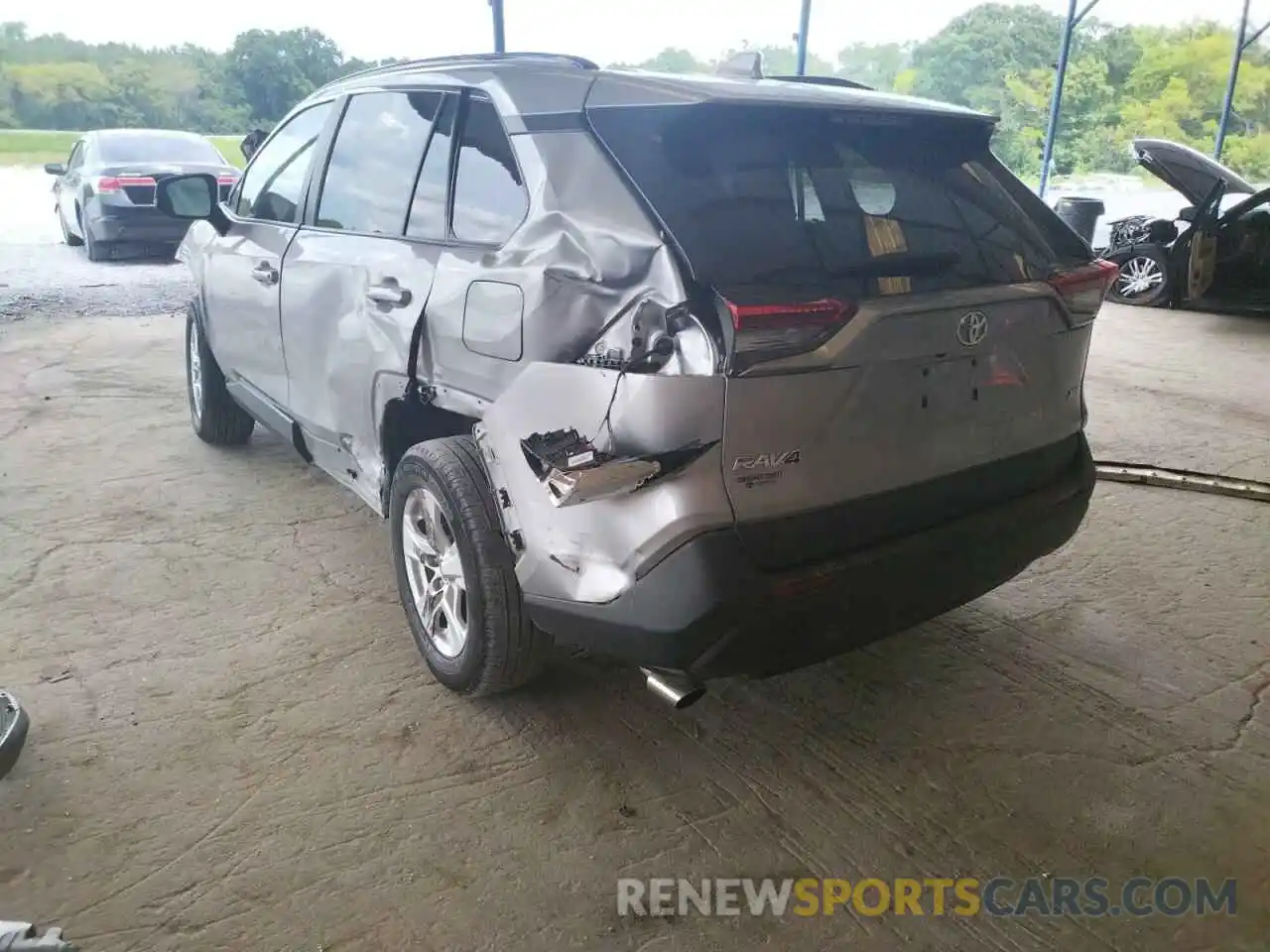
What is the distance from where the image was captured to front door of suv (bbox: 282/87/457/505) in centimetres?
267

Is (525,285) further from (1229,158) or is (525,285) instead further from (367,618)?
(1229,158)

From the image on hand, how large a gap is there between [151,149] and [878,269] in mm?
11242

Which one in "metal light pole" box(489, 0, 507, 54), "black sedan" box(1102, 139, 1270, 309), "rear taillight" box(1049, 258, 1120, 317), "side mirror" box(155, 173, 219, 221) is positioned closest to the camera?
"rear taillight" box(1049, 258, 1120, 317)

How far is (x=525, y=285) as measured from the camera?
7.16ft

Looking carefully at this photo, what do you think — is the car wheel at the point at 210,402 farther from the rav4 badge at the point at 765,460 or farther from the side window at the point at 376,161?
the rav4 badge at the point at 765,460

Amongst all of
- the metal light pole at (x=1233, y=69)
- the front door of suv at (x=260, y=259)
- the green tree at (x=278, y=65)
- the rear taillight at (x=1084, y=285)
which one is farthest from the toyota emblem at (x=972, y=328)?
the metal light pole at (x=1233, y=69)

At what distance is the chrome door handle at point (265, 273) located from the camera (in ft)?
11.5

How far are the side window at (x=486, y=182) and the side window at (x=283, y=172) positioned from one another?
1.15 m

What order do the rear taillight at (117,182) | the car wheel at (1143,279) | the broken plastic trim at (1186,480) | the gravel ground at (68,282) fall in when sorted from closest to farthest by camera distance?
the broken plastic trim at (1186,480) → the gravel ground at (68,282) → the car wheel at (1143,279) → the rear taillight at (117,182)

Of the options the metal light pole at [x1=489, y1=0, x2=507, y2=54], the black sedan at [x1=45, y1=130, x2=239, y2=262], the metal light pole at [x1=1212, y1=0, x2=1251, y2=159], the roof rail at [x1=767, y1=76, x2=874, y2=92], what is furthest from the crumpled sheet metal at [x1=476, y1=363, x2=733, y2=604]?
the metal light pole at [x1=1212, y1=0, x2=1251, y2=159]

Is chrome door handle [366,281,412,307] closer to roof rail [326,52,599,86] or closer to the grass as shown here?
roof rail [326,52,599,86]

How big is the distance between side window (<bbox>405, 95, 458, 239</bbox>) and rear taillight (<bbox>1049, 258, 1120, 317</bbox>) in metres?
1.62

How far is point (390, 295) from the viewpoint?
8.84ft

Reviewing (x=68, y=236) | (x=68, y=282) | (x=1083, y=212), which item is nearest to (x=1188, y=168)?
(x=1083, y=212)
